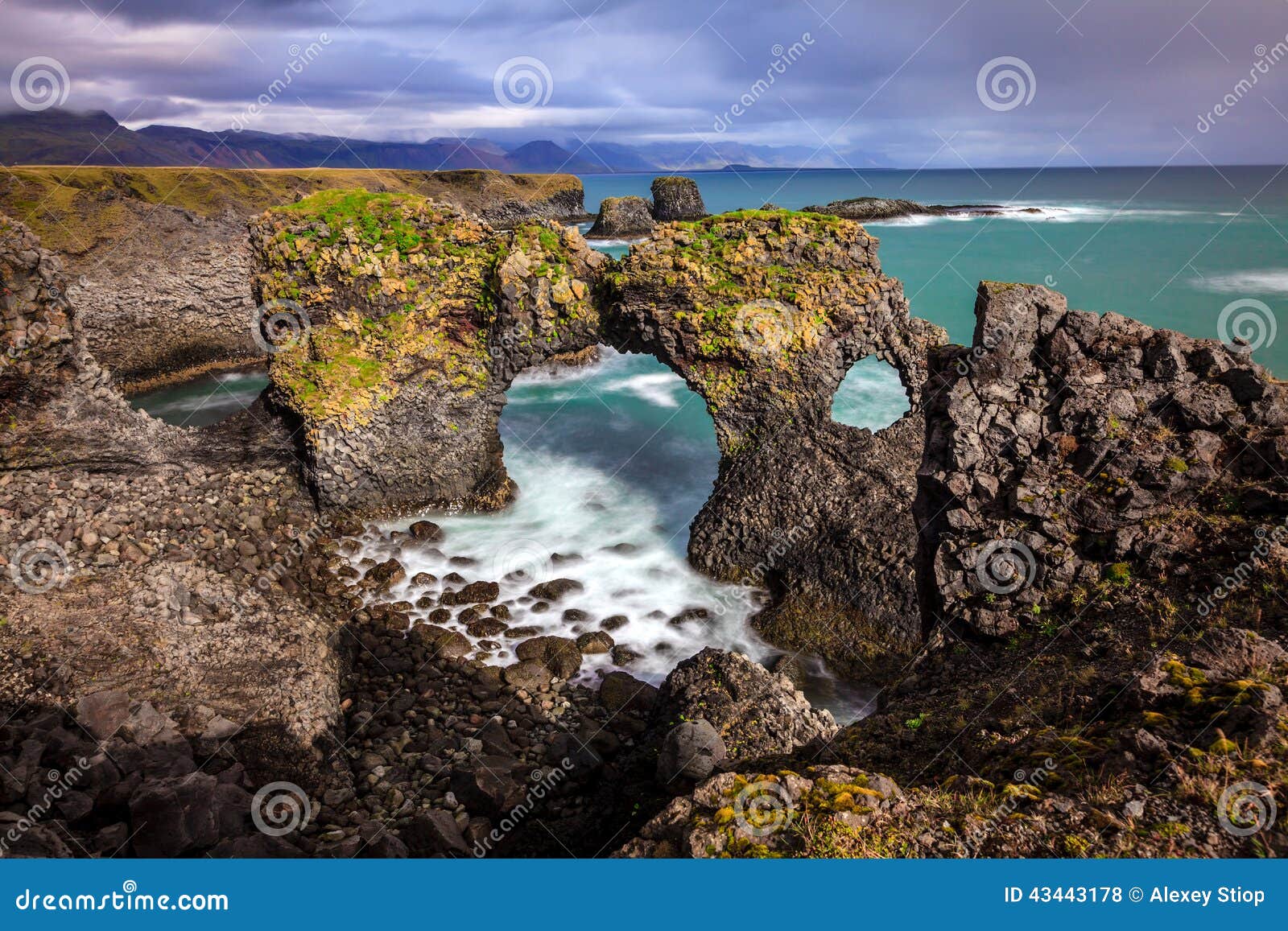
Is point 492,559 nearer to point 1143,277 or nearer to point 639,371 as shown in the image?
point 639,371

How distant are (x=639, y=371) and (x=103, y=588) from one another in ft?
90.3

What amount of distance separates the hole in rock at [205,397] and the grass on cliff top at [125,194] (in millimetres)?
7696

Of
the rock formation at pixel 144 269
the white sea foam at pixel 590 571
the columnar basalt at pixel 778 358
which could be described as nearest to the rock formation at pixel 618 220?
the rock formation at pixel 144 269

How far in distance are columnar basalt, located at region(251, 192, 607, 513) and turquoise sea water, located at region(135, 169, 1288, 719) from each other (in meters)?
2.56

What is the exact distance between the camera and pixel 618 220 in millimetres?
71125

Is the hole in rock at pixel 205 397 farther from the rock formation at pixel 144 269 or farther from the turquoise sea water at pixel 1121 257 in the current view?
the turquoise sea water at pixel 1121 257

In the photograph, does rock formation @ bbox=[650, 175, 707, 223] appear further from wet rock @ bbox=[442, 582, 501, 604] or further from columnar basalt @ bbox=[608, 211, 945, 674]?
wet rock @ bbox=[442, 582, 501, 604]

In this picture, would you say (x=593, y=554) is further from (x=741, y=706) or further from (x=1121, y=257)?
(x=1121, y=257)

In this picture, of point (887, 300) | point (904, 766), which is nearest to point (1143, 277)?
point (887, 300)

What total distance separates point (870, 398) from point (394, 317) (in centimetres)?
2434

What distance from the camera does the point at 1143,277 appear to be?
1959 inches

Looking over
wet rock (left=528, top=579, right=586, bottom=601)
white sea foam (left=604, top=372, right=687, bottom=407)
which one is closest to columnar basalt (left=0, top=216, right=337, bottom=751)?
wet rock (left=528, top=579, right=586, bottom=601)

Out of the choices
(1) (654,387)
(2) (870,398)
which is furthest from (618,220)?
(2) (870,398)

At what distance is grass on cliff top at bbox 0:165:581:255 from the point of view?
3541cm
